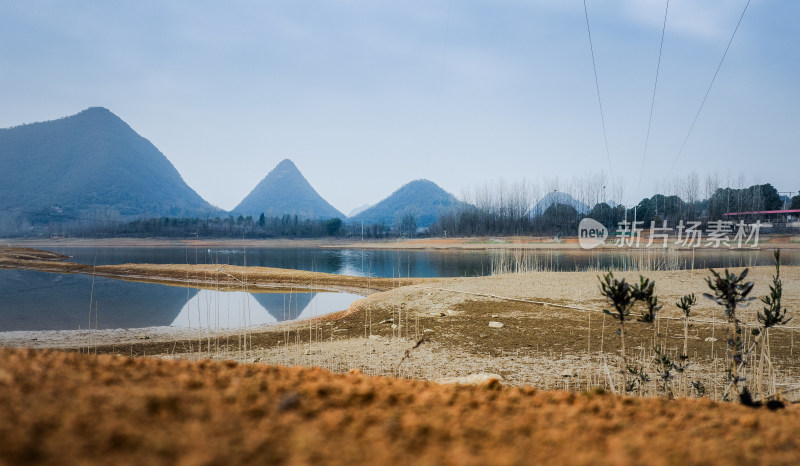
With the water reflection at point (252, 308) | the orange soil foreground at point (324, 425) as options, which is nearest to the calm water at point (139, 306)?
the water reflection at point (252, 308)

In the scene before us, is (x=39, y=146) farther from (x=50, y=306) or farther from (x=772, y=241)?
(x=772, y=241)

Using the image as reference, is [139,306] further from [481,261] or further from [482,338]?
[481,261]

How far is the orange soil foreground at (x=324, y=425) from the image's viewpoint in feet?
3.73

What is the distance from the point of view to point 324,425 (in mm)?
1390

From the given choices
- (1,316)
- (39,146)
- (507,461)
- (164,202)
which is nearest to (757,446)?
(507,461)

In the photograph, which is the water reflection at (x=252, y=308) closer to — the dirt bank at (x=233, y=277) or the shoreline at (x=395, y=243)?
the dirt bank at (x=233, y=277)

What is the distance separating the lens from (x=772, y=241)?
3547 centimetres

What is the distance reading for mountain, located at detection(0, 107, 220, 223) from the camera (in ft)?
427

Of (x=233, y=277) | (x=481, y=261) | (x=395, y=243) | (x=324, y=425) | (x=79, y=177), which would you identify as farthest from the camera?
(x=79, y=177)

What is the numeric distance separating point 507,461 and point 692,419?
1.17 meters

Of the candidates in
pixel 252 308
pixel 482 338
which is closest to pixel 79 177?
pixel 252 308

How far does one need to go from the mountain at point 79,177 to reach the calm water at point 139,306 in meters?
115

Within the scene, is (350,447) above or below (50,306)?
above

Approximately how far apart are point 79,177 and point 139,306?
7076 inches
